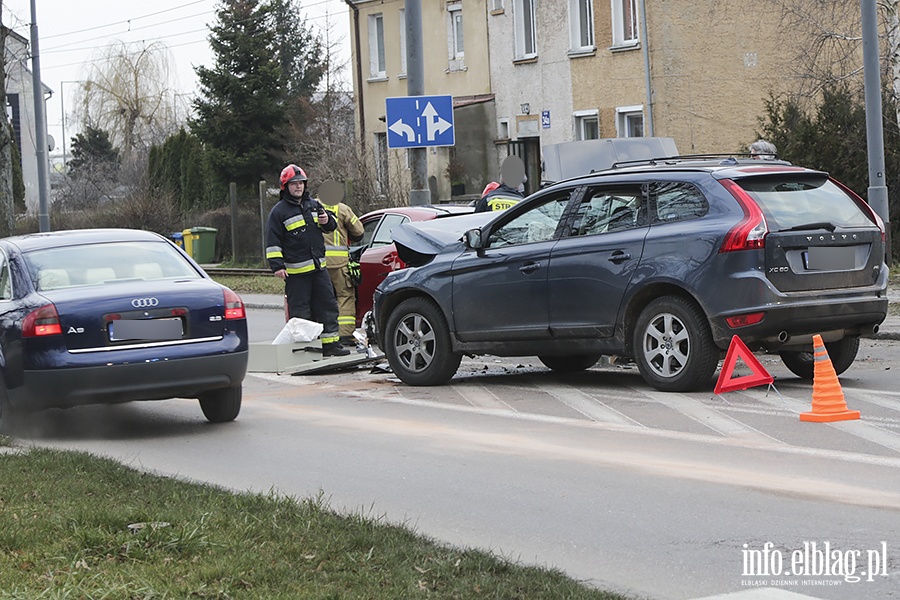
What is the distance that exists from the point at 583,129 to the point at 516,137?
2415 millimetres

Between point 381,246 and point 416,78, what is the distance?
3104 millimetres

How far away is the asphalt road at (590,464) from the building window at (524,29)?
83.4ft

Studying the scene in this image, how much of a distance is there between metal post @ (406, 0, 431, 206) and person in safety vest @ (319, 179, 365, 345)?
3.00 meters

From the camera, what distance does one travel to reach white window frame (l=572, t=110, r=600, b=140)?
3488 centimetres

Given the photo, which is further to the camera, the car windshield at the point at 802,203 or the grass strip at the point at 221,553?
the car windshield at the point at 802,203

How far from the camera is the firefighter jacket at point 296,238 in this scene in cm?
1312

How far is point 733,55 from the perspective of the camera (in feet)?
109

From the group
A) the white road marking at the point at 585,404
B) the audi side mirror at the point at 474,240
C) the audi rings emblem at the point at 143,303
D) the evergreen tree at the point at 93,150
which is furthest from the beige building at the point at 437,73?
the evergreen tree at the point at 93,150

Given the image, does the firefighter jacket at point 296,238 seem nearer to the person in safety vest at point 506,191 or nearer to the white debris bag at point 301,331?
the white debris bag at point 301,331

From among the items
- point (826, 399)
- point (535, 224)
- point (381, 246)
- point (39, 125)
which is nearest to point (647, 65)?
point (39, 125)

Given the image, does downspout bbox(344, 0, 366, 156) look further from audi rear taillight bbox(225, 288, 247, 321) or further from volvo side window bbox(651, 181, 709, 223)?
audi rear taillight bbox(225, 288, 247, 321)

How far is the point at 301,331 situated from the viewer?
43.3ft

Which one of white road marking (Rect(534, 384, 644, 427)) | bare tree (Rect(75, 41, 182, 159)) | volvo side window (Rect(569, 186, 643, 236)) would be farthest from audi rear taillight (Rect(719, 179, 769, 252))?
bare tree (Rect(75, 41, 182, 159))

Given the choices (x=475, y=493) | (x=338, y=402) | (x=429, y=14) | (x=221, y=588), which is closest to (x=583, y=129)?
(x=429, y=14)
